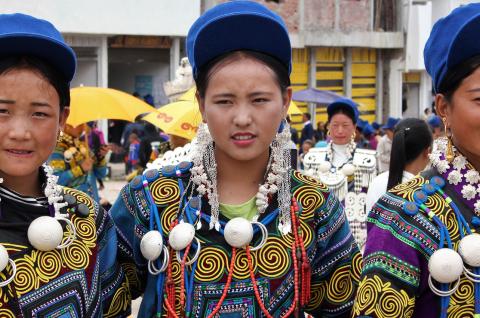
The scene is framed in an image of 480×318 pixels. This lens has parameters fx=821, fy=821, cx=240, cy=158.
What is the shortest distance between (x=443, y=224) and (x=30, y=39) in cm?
146

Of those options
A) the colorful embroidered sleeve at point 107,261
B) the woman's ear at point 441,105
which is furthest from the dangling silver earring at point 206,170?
the woman's ear at point 441,105

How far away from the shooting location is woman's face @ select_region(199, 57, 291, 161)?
284 centimetres

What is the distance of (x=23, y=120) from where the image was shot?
2.68 meters

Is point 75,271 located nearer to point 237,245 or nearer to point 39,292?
point 39,292

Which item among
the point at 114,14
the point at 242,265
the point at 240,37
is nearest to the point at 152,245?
the point at 242,265

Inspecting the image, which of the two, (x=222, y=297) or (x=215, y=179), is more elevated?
(x=215, y=179)

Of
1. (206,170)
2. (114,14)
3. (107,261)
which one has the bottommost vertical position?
(107,261)

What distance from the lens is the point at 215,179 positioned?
3018 mm

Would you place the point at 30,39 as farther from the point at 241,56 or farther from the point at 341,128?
the point at 341,128

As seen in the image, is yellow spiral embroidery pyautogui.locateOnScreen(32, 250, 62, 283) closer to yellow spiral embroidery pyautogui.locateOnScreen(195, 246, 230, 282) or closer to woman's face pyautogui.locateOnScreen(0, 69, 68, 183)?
woman's face pyautogui.locateOnScreen(0, 69, 68, 183)

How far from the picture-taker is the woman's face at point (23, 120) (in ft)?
8.72

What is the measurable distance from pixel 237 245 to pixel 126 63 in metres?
19.4

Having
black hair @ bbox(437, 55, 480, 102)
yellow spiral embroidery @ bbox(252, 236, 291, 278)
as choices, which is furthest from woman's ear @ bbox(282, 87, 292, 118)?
black hair @ bbox(437, 55, 480, 102)

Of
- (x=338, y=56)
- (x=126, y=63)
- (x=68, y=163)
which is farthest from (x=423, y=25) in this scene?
(x=68, y=163)
